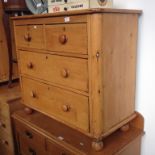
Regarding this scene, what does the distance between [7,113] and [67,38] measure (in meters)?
0.98

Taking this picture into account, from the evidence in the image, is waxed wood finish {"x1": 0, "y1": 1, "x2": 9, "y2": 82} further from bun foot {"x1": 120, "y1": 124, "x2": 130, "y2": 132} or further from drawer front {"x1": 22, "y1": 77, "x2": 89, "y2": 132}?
bun foot {"x1": 120, "y1": 124, "x2": 130, "y2": 132}

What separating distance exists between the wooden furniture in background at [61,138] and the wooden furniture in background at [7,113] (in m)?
0.09

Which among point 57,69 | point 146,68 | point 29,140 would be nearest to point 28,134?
point 29,140

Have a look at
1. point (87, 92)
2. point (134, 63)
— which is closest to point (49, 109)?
point (87, 92)

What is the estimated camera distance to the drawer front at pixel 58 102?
112cm

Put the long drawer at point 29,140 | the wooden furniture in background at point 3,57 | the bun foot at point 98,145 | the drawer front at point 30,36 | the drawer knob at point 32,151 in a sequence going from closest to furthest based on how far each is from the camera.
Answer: the bun foot at point 98,145
the drawer front at point 30,36
the long drawer at point 29,140
the drawer knob at point 32,151
the wooden furniture in background at point 3,57

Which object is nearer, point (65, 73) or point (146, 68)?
point (65, 73)

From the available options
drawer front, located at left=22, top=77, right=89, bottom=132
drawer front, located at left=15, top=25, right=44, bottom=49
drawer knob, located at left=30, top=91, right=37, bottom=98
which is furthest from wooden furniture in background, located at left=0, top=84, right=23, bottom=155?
drawer front, located at left=15, top=25, right=44, bottom=49

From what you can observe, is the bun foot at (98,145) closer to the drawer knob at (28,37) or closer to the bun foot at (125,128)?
the bun foot at (125,128)

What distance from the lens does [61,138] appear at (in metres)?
1.26

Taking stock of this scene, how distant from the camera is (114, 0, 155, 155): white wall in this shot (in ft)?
3.90

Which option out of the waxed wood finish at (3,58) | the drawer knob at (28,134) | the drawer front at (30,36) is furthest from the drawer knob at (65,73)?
the waxed wood finish at (3,58)

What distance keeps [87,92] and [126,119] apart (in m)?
0.36

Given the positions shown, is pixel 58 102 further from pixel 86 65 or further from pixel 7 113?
pixel 7 113
